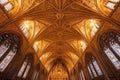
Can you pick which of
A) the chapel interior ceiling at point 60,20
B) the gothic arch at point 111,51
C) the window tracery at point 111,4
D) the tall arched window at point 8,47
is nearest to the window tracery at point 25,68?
the chapel interior ceiling at point 60,20

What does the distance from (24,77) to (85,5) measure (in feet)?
37.2

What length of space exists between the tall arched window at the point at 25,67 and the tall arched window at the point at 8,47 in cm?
279

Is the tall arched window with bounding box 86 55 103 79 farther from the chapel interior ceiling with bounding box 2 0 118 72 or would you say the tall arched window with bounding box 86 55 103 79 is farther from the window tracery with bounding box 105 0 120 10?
the window tracery with bounding box 105 0 120 10

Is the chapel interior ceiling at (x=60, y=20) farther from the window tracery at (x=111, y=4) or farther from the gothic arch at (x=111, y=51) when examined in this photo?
the gothic arch at (x=111, y=51)

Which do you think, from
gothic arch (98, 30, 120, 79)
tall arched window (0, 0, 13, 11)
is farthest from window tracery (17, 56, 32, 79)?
gothic arch (98, 30, 120, 79)

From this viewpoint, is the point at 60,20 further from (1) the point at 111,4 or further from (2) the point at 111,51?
(2) the point at 111,51

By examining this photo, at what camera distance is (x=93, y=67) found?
16.8m

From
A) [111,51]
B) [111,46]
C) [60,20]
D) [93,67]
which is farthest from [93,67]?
[60,20]

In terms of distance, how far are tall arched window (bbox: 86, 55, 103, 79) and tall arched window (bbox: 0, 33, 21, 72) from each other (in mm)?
9444

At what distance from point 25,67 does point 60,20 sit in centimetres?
745

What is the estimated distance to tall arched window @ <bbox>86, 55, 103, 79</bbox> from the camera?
15.8 m

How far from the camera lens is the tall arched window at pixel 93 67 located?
15795mm

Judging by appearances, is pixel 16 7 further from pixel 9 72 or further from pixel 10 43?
pixel 9 72

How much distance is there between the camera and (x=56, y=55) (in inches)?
1050
